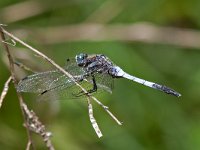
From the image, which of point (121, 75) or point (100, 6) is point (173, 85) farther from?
point (121, 75)

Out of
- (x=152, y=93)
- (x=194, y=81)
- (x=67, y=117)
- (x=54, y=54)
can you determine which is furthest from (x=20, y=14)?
(x=194, y=81)

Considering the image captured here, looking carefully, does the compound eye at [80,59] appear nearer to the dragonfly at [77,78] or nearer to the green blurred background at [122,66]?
the dragonfly at [77,78]

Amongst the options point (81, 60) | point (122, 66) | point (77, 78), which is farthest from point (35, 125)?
point (122, 66)

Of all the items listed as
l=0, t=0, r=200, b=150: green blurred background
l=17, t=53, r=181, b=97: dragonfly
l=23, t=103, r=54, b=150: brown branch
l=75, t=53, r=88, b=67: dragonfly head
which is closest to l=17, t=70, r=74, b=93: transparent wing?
l=17, t=53, r=181, b=97: dragonfly

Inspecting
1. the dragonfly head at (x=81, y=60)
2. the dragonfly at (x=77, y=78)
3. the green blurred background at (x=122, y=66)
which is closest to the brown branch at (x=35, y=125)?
the dragonfly at (x=77, y=78)

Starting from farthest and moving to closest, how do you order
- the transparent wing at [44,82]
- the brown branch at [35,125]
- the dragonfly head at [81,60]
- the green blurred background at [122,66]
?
1. the green blurred background at [122,66]
2. the dragonfly head at [81,60]
3. the transparent wing at [44,82]
4. the brown branch at [35,125]

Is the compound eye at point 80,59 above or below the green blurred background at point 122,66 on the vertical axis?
above

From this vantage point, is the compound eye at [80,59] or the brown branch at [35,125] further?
the compound eye at [80,59]
